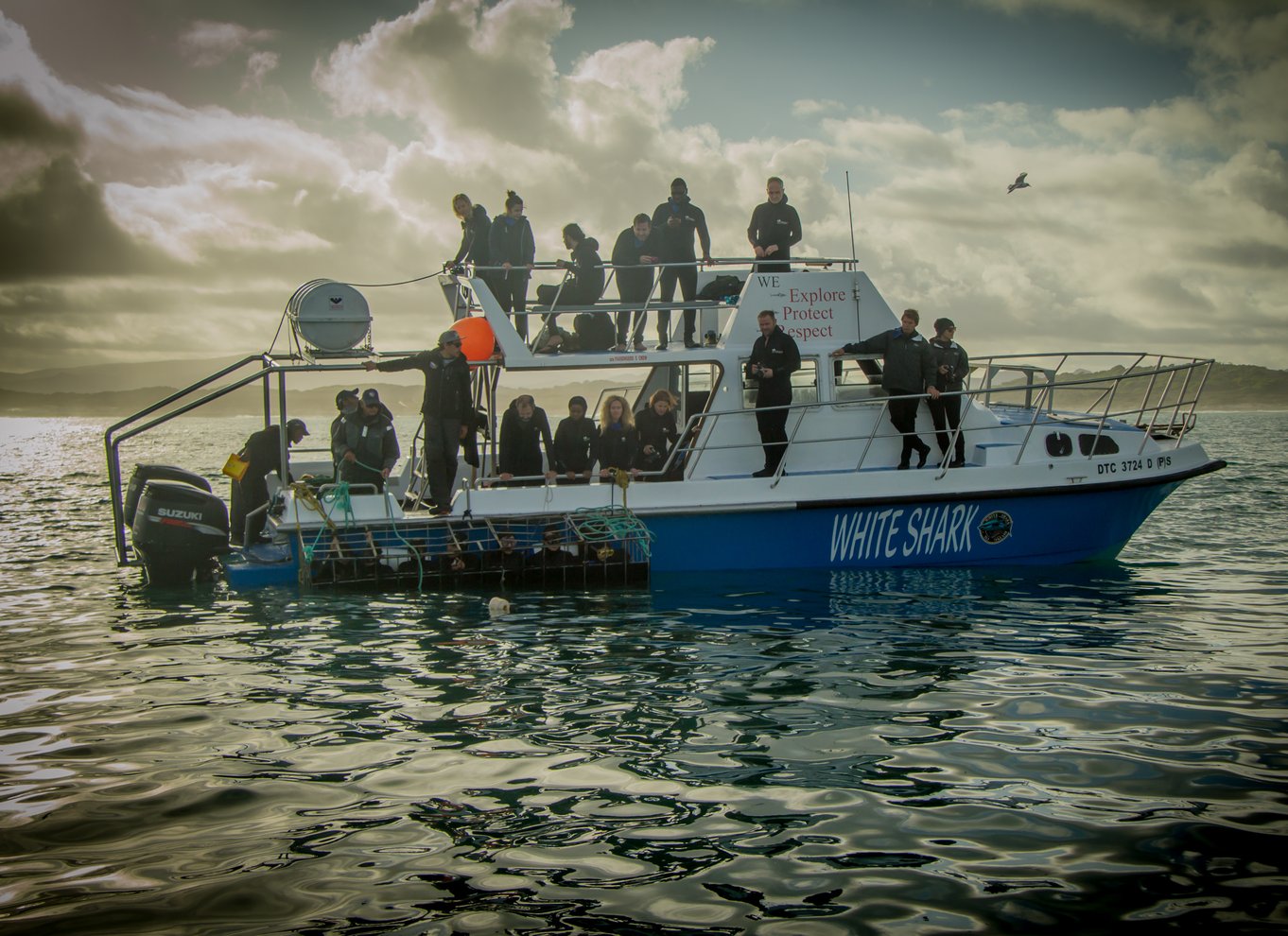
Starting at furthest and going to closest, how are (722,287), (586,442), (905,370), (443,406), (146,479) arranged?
(722,287)
(146,479)
(586,442)
(905,370)
(443,406)

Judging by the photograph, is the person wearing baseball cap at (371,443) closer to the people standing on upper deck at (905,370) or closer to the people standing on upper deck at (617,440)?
the people standing on upper deck at (617,440)

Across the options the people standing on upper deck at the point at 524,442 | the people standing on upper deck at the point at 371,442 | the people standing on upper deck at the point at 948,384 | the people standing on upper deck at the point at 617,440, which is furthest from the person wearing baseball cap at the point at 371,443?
the people standing on upper deck at the point at 948,384

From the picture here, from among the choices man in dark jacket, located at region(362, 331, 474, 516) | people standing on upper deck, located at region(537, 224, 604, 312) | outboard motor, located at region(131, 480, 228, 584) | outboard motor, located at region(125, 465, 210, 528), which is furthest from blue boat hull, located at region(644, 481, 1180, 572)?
outboard motor, located at region(125, 465, 210, 528)

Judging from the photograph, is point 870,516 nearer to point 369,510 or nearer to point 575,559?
point 575,559

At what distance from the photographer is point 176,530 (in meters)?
11.7

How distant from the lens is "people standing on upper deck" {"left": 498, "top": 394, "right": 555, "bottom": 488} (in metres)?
11.8

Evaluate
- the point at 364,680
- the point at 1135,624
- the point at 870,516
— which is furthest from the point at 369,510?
the point at 1135,624

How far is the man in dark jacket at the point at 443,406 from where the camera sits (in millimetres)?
11250

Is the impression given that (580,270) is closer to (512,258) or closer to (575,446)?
(512,258)

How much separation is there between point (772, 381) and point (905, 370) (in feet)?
4.64

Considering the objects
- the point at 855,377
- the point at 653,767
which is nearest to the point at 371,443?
the point at 855,377

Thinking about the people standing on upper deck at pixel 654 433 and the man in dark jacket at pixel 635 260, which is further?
the man in dark jacket at pixel 635 260

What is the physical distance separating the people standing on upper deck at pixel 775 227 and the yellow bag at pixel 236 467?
247 inches

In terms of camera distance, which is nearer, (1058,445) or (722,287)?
(1058,445)
